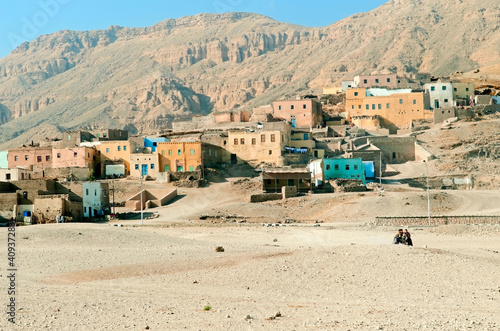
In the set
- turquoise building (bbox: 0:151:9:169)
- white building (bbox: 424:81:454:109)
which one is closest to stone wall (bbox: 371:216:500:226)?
white building (bbox: 424:81:454:109)

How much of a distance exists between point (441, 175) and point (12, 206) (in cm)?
3139

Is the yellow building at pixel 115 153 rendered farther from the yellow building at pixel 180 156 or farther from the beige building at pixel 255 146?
the beige building at pixel 255 146

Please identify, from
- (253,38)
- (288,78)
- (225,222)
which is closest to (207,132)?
(225,222)

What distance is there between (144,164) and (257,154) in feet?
30.9

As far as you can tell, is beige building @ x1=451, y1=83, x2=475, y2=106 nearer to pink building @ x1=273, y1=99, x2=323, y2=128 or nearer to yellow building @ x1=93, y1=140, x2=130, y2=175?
pink building @ x1=273, y1=99, x2=323, y2=128

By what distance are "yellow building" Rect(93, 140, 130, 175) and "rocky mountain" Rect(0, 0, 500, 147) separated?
2242 inches

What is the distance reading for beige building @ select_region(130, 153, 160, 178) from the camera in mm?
59969

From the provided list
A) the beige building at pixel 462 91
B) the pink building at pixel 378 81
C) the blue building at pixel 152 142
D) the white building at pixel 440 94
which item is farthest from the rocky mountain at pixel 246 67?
the blue building at pixel 152 142

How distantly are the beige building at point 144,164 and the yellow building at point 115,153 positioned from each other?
1757mm

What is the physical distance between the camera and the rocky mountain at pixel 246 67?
13375 centimetres

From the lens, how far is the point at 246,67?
172625 millimetres

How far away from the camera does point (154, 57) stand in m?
191

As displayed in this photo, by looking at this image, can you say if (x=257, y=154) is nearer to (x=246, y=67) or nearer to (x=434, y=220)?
(x=434, y=220)

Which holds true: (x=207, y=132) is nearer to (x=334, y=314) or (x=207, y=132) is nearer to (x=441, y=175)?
(x=441, y=175)
